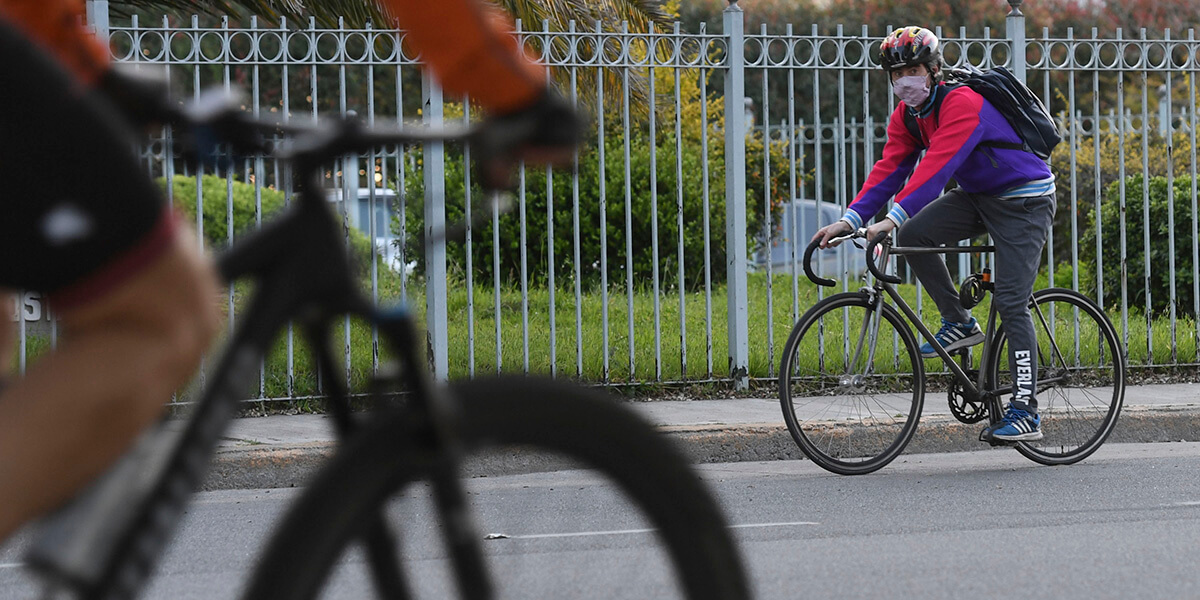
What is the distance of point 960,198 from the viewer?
19.2 ft

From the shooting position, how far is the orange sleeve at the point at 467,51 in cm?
150

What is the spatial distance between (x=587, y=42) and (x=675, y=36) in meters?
0.59

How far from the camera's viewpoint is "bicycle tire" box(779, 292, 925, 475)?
18.3ft

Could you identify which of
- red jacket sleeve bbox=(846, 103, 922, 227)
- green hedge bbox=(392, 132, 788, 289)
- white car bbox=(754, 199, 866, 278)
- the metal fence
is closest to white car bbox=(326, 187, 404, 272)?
the metal fence

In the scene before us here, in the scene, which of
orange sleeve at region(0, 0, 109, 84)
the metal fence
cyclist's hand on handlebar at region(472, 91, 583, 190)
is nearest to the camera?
cyclist's hand on handlebar at region(472, 91, 583, 190)

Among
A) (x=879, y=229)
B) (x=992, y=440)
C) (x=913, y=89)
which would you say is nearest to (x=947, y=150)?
(x=913, y=89)

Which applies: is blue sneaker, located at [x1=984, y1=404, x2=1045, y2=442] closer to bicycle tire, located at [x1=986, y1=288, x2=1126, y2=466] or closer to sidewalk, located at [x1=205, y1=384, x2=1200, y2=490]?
bicycle tire, located at [x1=986, y1=288, x2=1126, y2=466]

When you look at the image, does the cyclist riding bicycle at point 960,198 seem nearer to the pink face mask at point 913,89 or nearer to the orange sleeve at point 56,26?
the pink face mask at point 913,89

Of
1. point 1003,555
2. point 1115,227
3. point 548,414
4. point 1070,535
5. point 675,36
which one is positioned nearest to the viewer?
point 548,414

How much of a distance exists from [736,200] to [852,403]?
2667mm

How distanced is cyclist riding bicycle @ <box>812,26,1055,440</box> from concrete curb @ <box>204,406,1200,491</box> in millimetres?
929

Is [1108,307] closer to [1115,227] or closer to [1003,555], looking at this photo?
[1115,227]

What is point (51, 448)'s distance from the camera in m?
1.31

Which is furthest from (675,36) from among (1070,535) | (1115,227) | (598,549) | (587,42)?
(598,549)
